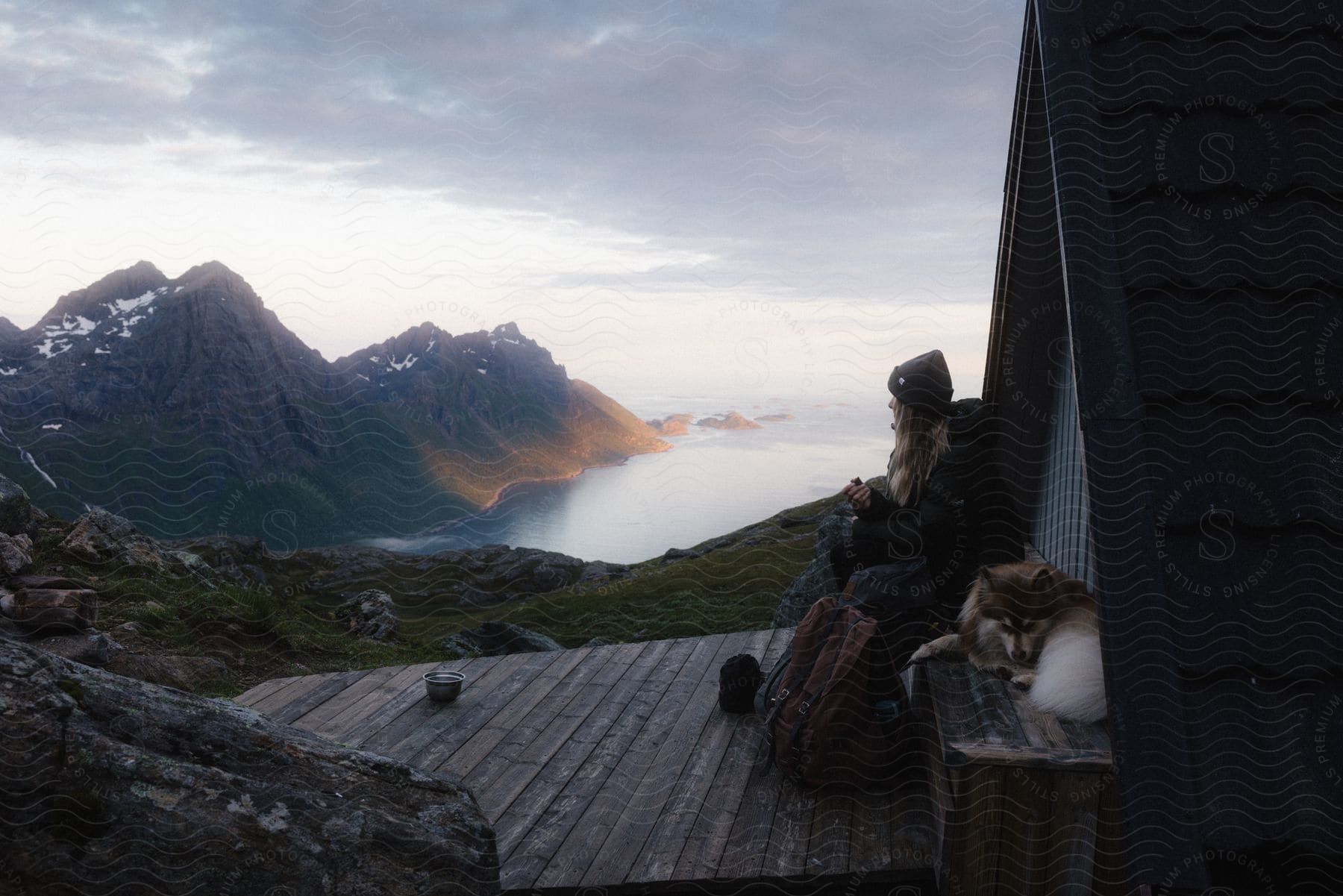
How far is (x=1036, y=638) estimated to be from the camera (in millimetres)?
3848

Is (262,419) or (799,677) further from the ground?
(799,677)

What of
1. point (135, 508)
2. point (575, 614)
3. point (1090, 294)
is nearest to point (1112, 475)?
point (1090, 294)

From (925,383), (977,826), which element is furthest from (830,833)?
(925,383)

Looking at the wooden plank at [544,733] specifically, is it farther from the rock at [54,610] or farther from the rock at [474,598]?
the rock at [474,598]

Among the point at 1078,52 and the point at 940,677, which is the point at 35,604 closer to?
the point at 940,677

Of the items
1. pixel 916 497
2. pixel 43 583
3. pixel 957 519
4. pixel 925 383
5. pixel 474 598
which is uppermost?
pixel 925 383

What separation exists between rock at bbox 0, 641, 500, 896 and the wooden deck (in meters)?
1.13

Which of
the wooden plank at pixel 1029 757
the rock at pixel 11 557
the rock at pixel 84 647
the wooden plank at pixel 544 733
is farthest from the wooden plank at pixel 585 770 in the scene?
the rock at pixel 11 557

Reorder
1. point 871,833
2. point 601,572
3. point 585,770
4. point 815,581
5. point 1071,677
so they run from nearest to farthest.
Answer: point 1071,677, point 871,833, point 585,770, point 815,581, point 601,572

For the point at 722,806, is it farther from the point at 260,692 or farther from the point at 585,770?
the point at 260,692

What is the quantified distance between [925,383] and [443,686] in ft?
12.0

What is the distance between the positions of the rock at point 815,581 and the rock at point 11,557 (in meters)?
7.63

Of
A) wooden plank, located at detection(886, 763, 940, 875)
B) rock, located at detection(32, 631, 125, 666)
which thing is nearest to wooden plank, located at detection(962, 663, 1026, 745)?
wooden plank, located at detection(886, 763, 940, 875)

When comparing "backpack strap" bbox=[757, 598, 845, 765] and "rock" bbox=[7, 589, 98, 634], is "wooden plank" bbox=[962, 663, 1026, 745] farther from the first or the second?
"rock" bbox=[7, 589, 98, 634]
